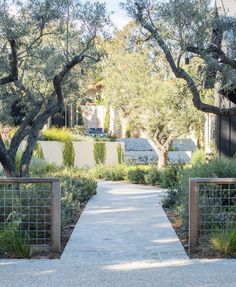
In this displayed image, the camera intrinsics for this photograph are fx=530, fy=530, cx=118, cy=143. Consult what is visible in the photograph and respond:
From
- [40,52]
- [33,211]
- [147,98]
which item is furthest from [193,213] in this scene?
[147,98]

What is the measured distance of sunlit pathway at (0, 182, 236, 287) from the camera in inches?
228

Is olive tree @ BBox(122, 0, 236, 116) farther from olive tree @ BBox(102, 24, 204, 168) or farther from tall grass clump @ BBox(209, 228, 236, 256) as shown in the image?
olive tree @ BBox(102, 24, 204, 168)

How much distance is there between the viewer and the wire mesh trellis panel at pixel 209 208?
23.4 feet

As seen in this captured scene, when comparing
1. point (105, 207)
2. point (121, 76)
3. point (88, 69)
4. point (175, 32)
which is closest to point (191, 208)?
point (175, 32)

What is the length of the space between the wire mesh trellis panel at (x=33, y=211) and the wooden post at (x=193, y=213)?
178 centimetres

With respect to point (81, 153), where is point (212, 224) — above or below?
below

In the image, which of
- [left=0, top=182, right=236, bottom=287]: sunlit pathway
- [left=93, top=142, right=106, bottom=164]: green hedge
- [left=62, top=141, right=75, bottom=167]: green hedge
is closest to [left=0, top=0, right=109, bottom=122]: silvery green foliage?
[left=0, top=182, right=236, bottom=287]: sunlit pathway

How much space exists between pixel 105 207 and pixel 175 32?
473cm

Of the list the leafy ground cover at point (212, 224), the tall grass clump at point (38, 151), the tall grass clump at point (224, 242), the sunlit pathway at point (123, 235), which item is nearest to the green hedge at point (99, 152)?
the tall grass clump at point (38, 151)

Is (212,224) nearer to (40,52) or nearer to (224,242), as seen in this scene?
(224,242)

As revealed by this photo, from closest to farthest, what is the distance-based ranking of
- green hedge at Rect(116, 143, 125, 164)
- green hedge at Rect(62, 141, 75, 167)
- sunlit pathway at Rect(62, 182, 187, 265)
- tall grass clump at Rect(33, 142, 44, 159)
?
sunlit pathway at Rect(62, 182, 187, 265), tall grass clump at Rect(33, 142, 44, 159), green hedge at Rect(62, 141, 75, 167), green hedge at Rect(116, 143, 125, 164)

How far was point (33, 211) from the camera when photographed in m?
7.79

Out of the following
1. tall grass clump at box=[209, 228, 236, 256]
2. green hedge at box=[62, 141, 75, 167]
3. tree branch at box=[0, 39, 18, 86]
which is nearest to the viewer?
tall grass clump at box=[209, 228, 236, 256]

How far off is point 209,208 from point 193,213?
57cm
